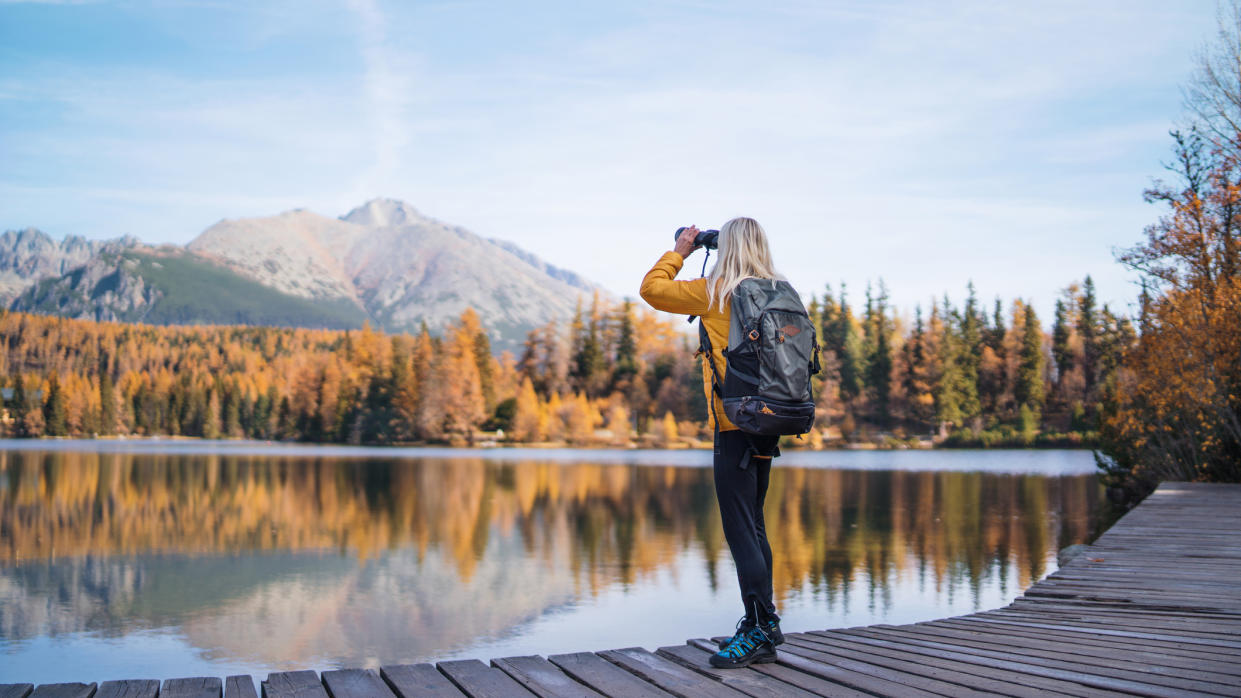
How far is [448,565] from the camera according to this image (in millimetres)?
16359

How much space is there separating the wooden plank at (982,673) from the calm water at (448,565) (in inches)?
248

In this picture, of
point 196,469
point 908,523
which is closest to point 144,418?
point 196,469

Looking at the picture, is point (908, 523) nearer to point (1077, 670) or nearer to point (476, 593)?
point (476, 593)

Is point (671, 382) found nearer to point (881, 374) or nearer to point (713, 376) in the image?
point (881, 374)

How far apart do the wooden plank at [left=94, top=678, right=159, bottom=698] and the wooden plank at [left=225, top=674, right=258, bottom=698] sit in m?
0.25

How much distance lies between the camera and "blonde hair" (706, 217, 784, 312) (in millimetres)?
4172

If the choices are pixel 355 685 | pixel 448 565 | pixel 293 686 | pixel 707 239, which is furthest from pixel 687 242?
pixel 448 565

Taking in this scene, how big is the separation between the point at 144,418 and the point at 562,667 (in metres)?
119

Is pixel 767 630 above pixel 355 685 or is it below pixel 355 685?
above

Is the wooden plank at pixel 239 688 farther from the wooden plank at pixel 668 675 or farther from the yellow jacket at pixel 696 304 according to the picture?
the yellow jacket at pixel 696 304

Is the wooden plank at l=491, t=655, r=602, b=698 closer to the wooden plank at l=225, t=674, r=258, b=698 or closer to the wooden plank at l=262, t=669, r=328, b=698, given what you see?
the wooden plank at l=262, t=669, r=328, b=698

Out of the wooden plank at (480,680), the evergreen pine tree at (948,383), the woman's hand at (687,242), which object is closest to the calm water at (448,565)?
the wooden plank at (480,680)

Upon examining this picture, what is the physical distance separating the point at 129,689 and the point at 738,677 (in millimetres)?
2278

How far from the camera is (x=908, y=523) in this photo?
2061 centimetres
